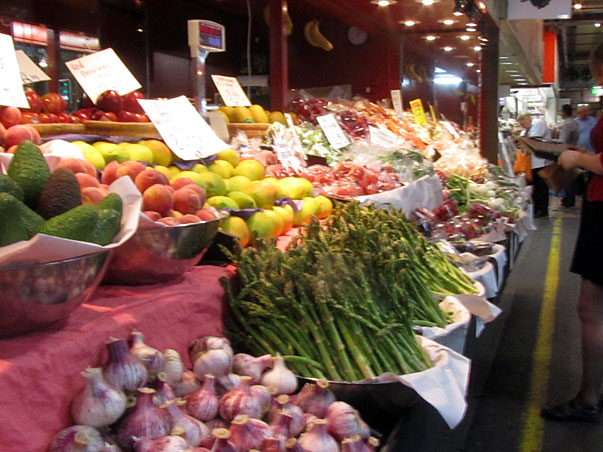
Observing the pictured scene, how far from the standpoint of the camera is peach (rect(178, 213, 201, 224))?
5.61 ft

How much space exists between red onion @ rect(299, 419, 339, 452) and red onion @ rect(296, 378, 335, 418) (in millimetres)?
137

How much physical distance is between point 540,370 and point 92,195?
333 centimetres

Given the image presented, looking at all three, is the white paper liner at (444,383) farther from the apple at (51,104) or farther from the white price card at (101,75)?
the white price card at (101,75)

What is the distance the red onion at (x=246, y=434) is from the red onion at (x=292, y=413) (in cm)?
13

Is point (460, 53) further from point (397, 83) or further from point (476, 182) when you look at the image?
point (476, 182)

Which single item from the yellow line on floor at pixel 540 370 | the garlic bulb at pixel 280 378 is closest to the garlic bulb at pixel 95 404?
the garlic bulb at pixel 280 378

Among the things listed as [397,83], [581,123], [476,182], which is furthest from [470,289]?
[581,123]

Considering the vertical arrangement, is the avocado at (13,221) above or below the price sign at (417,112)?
below

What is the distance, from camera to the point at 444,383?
174cm

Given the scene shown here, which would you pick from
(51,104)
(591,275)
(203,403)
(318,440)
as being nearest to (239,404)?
(203,403)

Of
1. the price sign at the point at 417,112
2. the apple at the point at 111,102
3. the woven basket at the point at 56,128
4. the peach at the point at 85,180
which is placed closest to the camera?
the peach at the point at 85,180

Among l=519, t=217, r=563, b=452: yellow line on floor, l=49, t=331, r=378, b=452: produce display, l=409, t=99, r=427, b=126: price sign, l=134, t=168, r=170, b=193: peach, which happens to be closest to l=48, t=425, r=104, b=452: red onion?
l=49, t=331, r=378, b=452: produce display

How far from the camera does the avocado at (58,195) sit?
4.38ft

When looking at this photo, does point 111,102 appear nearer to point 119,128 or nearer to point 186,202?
point 119,128
